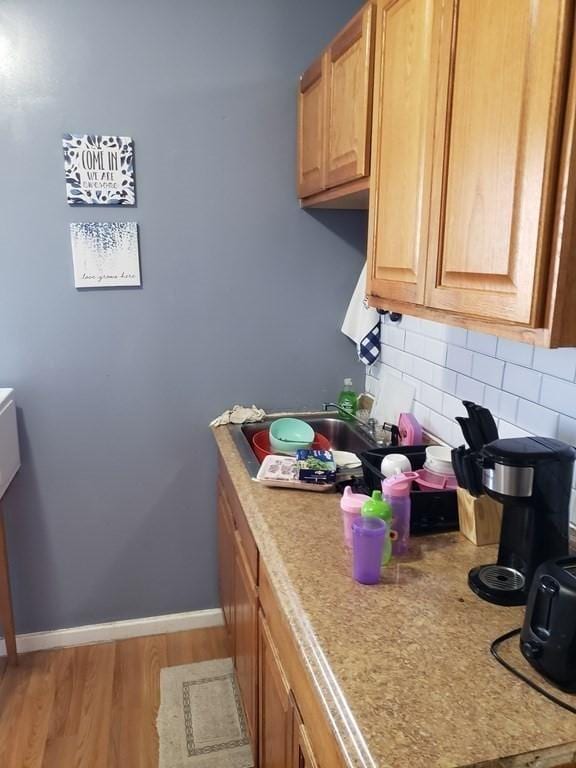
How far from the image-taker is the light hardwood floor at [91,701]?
6.08 ft

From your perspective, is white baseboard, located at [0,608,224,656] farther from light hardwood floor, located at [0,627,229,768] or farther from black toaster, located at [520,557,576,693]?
black toaster, located at [520,557,576,693]

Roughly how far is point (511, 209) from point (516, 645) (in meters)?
0.75

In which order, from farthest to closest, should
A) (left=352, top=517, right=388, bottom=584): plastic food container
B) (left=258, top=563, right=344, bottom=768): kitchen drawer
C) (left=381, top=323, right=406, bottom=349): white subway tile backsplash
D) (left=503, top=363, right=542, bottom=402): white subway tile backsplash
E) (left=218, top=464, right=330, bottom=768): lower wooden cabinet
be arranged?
(left=381, top=323, right=406, bottom=349): white subway tile backsplash → (left=503, top=363, right=542, bottom=402): white subway tile backsplash → (left=352, top=517, right=388, bottom=584): plastic food container → (left=218, top=464, right=330, bottom=768): lower wooden cabinet → (left=258, top=563, right=344, bottom=768): kitchen drawer

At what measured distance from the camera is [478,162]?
42.1 inches

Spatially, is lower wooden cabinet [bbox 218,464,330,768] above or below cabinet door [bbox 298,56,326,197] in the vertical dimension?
below

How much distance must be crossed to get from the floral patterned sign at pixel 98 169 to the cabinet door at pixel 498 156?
1262 millimetres

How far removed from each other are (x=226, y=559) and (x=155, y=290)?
1024mm

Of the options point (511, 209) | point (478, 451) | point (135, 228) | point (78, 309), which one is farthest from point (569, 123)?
point (78, 309)

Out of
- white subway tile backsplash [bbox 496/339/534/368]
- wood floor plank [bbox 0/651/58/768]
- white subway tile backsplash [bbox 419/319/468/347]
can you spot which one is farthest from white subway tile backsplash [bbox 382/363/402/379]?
wood floor plank [bbox 0/651/58/768]

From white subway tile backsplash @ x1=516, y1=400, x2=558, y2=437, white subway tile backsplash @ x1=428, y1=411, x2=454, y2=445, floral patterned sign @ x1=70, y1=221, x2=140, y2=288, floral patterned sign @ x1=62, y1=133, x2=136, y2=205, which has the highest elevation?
floral patterned sign @ x1=62, y1=133, x2=136, y2=205

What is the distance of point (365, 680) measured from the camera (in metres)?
0.93

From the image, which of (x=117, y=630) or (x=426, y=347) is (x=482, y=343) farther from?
(x=117, y=630)

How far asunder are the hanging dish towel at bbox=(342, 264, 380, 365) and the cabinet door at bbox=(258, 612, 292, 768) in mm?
1117

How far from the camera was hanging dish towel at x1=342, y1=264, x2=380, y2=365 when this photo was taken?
224cm
